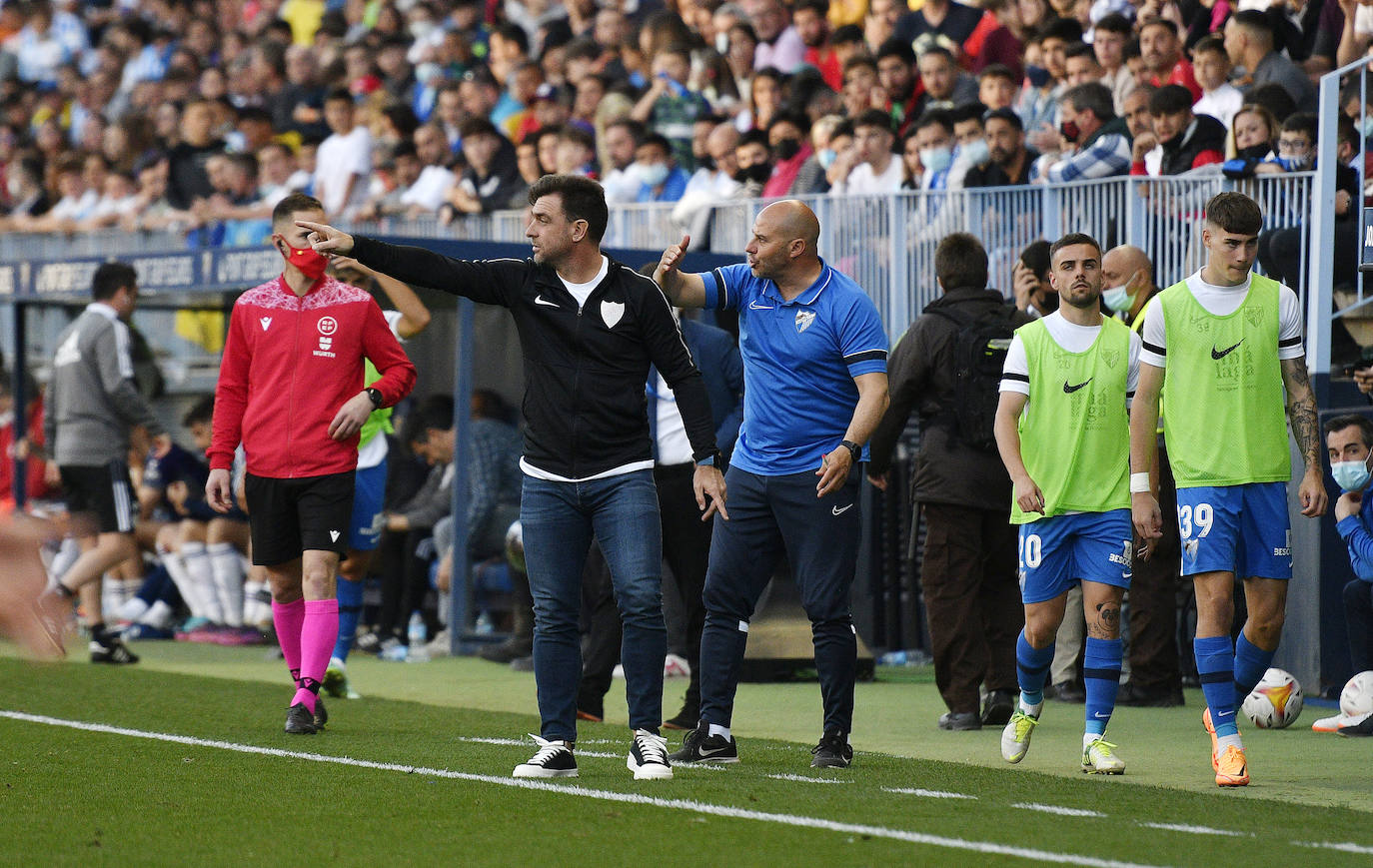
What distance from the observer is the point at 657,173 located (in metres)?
16.8

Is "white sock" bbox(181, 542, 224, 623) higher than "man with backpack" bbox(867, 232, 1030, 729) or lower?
lower

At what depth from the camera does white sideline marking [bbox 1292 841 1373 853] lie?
18.9 feet

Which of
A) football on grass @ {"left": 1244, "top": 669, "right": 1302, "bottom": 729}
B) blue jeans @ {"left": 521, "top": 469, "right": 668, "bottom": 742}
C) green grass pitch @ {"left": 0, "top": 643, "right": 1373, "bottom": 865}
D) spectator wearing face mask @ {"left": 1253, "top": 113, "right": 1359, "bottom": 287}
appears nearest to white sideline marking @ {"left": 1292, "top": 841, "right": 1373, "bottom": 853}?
green grass pitch @ {"left": 0, "top": 643, "right": 1373, "bottom": 865}

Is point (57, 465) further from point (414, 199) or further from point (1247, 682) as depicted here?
point (1247, 682)

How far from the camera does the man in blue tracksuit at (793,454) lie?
299 inches

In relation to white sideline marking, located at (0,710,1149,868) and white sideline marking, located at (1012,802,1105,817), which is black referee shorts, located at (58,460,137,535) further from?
white sideline marking, located at (1012,802,1105,817)

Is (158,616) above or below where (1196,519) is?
below

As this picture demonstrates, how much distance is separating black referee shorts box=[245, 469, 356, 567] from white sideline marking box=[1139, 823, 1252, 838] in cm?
406

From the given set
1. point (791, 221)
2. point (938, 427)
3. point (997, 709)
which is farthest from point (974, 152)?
point (791, 221)

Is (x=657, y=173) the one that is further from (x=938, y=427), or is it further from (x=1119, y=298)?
(x=938, y=427)

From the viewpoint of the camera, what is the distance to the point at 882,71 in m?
15.8

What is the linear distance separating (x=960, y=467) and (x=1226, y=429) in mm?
2269

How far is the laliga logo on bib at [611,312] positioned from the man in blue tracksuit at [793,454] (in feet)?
1.14

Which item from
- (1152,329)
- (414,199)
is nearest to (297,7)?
(414,199)
